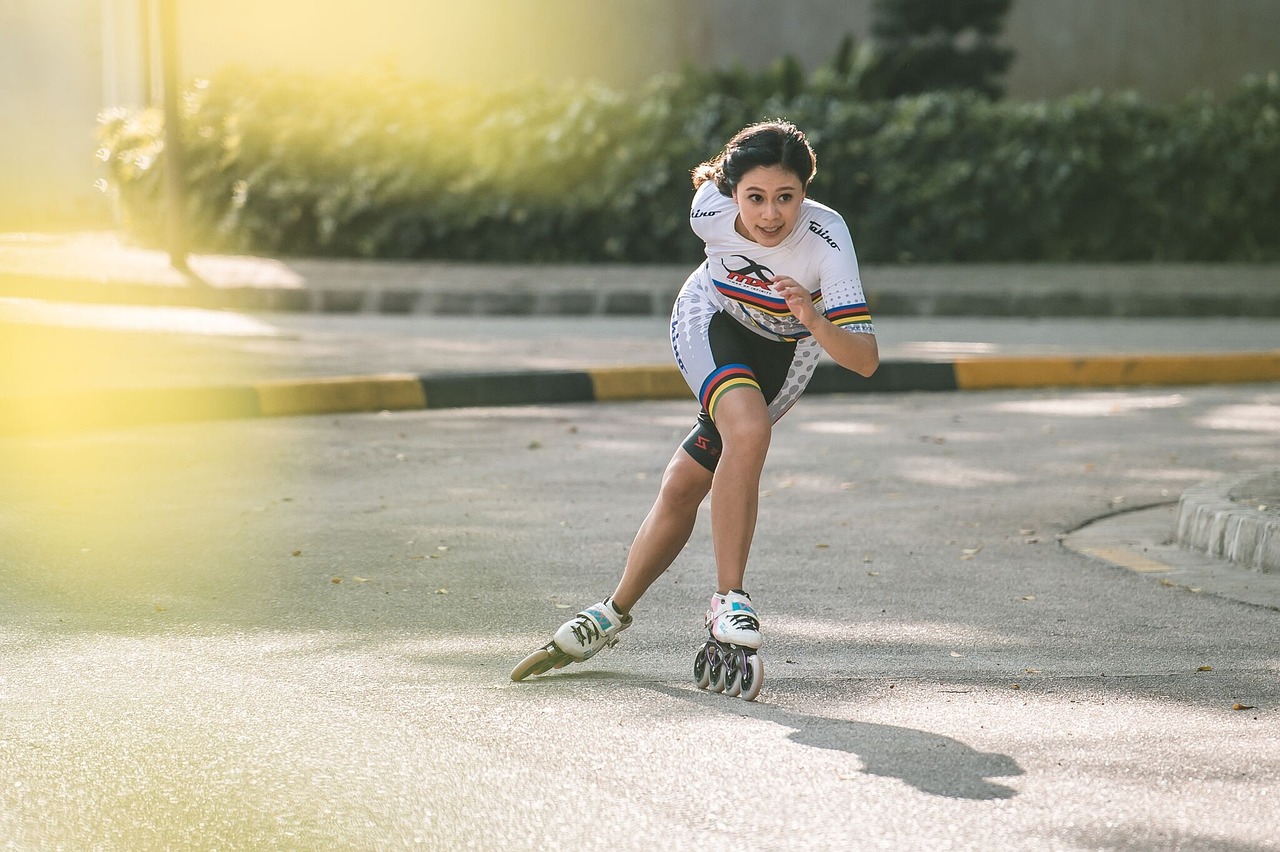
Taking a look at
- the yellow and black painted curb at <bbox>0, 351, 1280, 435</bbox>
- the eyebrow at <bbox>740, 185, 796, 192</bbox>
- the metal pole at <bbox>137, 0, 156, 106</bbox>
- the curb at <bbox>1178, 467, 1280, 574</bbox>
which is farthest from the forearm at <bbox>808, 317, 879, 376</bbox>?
the metal pole at <bbox>137, 0, 156, 106</bbox>

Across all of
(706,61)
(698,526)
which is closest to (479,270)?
(706,61)

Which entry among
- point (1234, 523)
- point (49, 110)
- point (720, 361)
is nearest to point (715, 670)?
point (720, 361)

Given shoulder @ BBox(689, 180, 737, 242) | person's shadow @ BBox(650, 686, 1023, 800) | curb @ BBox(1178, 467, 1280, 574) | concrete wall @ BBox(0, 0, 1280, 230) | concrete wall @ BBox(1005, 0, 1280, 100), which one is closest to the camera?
person's shadow @ BBox(650, 686, 1023, 800)

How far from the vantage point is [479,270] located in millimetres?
16625

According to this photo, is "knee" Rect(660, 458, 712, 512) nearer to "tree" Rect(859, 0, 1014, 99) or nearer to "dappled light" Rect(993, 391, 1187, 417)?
"dappled light" Rect(993, 391, 1187, 417)

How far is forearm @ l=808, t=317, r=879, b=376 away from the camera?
4.02 metres

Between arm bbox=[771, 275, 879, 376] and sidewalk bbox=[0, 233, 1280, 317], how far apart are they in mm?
10227

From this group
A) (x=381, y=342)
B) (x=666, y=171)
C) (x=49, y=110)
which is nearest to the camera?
(x=381, y=342)

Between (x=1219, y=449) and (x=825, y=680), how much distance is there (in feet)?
14.1

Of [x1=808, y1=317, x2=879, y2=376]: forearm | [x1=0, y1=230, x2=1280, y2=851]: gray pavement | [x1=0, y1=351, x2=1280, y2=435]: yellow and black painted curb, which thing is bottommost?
[x1=0, y1=351, x2=1280, y2=435]: yellow and black painted curb

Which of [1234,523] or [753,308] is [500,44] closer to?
[1234,523]

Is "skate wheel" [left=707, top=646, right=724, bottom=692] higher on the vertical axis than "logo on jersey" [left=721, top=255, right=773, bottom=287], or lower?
lower

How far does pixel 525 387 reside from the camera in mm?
9461

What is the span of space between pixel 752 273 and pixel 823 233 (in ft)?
0.63
